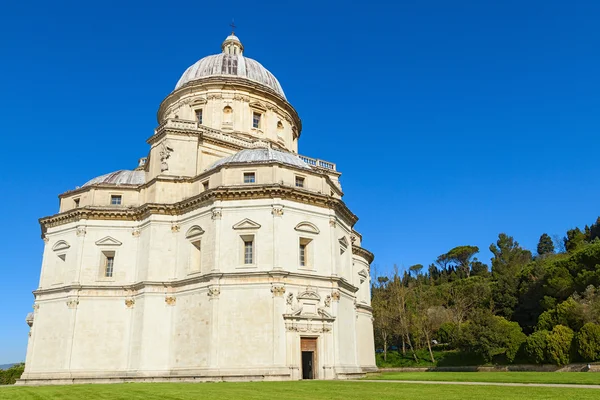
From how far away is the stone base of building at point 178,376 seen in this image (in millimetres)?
26328

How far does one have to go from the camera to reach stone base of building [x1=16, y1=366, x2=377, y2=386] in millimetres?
26328

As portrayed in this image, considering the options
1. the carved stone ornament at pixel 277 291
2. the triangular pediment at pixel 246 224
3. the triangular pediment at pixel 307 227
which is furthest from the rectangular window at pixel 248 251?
the triangular pediment at pixel 307 227

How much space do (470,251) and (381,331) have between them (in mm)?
45709

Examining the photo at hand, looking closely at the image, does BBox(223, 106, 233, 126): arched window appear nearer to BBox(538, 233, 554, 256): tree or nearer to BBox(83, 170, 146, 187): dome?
BBox(83, 170, 146, 187): dome

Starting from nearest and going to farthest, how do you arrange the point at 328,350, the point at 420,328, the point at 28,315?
1. the point at 328,350
2. the point at 28,315
3. the point at 420,328

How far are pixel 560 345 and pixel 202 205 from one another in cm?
2980

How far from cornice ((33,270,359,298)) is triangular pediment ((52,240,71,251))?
2702 mm

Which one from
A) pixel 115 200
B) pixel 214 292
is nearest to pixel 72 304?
pixel 115 200

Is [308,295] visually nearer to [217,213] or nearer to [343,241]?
[343,241]

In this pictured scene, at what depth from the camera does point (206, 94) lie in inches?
1620

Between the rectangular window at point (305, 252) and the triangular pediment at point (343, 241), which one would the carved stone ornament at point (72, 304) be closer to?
A: the rectangular window at point (305, 252)

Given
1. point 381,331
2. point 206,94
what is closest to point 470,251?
point 381,331

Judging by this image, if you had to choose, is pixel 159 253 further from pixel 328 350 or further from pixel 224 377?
pixel 328 350

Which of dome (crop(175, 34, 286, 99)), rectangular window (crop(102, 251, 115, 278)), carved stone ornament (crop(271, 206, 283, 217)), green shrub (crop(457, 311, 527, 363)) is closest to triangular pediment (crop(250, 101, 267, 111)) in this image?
dome (crop(175, 34, 286, 99))
